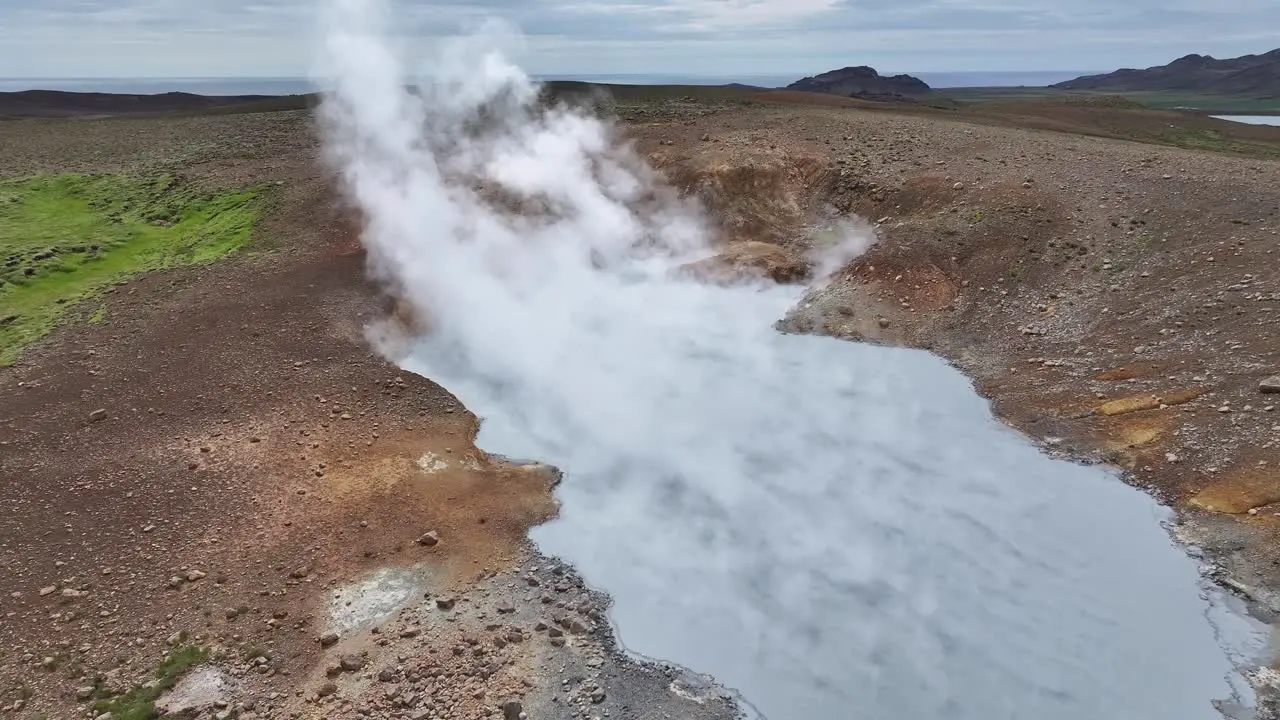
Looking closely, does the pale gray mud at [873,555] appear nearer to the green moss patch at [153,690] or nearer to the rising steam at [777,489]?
the rising steam at [777,489]

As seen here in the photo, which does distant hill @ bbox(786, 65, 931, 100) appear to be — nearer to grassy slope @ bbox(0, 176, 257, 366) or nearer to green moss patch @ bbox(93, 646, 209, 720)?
grassy slope @ bbox(0, 176, 257, 366)

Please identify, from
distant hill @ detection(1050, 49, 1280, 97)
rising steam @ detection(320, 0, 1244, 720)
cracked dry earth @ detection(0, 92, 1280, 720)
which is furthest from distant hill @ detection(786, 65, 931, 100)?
rising steam @ detection(320, 0, 1244, 720)

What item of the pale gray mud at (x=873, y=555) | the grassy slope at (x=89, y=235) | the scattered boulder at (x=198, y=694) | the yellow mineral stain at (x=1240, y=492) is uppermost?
the grassy slope at (x=89, y=235)

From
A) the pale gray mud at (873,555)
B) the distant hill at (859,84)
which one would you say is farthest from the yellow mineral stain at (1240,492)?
the distant hill at (859,84)

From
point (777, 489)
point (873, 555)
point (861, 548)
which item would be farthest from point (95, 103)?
point (873, 555)

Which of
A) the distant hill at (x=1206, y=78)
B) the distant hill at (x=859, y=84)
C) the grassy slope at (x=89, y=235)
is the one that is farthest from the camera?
the distant hill at (x=1206, y=78)

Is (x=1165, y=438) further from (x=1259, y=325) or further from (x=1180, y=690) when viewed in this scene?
(x=1180, y=690)

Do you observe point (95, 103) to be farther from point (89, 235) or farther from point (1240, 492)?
point (1240, 492)
